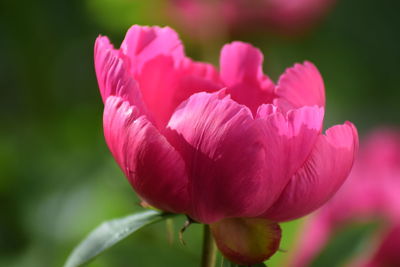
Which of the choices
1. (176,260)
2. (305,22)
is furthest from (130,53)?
(305,22)

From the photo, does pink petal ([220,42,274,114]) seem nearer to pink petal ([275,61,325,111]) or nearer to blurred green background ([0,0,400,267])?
pink petal ([275,61,325,111])

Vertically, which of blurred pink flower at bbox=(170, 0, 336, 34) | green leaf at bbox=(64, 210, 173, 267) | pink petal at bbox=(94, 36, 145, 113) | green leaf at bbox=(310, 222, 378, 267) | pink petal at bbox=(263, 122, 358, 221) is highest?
pink petal at bbox=(94, 36, 145, 113)

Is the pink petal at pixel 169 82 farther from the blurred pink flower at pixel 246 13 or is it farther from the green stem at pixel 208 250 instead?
the blurred pink flower at pixel 246 13

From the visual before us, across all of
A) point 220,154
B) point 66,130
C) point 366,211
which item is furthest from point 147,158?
point 66,130

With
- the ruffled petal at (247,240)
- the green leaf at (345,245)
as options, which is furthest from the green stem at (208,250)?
the green leaf at (345,245)

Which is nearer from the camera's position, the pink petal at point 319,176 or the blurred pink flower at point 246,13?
the pink petal at point 319,176

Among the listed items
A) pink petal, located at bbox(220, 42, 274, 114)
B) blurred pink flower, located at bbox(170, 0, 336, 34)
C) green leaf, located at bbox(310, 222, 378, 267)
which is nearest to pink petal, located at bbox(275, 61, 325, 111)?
pink petal, located at bbox(220, 42, 274, 114)
